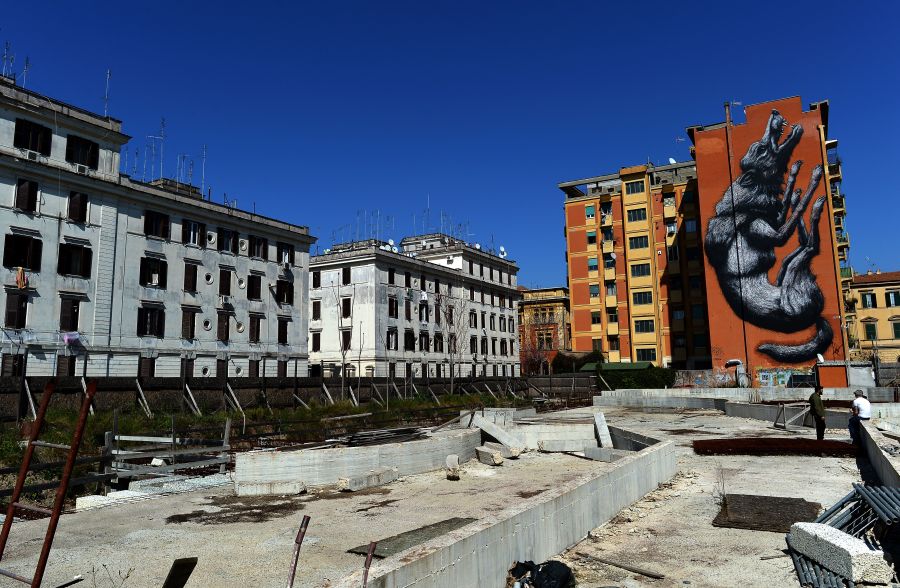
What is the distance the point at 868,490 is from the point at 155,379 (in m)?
31.4

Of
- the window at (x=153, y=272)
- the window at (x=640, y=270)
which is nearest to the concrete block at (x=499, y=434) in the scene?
the window at (x=153, y=272)

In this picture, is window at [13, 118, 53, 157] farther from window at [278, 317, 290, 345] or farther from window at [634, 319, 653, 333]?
window at [634, 319, 653, 333]

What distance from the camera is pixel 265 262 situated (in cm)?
4800

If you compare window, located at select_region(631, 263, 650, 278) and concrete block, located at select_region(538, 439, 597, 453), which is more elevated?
window, located at select_region(631, 263, 650, 278)

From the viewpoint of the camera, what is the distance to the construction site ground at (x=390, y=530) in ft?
26.8

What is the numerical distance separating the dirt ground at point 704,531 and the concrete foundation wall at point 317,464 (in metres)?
6.35

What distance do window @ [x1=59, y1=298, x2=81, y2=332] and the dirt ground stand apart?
3260 centimetres

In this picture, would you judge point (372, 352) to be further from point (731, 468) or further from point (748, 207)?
point (731, 468)

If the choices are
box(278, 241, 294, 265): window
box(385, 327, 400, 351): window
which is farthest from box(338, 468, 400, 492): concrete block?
box(385, 327, 400, 351): window

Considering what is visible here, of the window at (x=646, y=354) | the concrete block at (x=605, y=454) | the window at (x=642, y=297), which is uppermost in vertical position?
the window at (x=642, y=297)

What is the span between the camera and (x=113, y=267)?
122ft

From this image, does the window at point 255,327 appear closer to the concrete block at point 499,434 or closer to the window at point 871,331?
the concrete block at point 499,434

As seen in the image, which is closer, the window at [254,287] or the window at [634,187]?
the window at [254,287]

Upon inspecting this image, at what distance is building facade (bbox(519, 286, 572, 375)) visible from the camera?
8550cm
